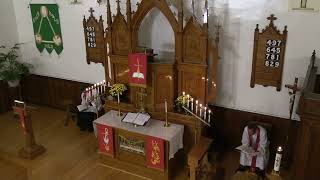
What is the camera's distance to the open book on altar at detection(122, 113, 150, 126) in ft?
17.5

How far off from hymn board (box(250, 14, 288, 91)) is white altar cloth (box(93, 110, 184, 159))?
150 cm

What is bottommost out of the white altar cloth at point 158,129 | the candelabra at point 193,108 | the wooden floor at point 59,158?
the wooden floor at point 59,158

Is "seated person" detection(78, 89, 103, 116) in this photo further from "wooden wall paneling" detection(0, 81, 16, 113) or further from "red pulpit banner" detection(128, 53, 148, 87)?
"wooden wall paneling" detection(0, 81, 16, 113)

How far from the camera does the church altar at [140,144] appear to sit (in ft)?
16.7

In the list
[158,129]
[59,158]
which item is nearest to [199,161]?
[158,129]

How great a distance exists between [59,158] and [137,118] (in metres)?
1.68

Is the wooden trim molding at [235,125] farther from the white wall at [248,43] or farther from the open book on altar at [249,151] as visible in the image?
the open book on altar at [249,151]

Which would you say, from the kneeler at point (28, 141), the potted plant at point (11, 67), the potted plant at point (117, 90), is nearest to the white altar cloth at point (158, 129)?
the potted plant at point (117, 90)

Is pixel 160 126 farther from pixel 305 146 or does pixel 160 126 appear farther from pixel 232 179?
pixel 305 146

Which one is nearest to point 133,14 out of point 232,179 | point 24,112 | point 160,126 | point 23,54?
point 160,126

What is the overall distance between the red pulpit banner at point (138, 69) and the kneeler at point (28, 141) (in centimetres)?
196

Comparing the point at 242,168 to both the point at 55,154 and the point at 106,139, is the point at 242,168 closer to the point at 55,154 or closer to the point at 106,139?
the point at 106,139

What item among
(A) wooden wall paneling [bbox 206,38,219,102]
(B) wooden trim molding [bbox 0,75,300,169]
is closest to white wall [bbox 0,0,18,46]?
(B) wooden trim molding [bbox 0,75,300,169]

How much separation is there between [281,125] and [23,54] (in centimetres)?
610
